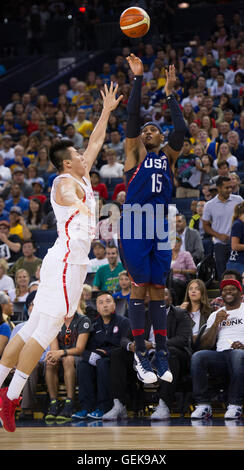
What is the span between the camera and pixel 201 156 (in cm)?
1278

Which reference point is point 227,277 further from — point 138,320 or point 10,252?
point 10,252

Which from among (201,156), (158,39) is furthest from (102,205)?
(158,39)

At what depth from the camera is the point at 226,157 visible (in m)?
12.8

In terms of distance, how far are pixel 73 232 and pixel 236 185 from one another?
5964 mm

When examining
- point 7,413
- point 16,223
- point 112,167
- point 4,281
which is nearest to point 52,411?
point 4,281

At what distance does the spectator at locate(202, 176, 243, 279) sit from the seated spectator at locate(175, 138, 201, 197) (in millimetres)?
1473

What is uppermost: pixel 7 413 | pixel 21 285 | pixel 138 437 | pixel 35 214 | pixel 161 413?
pixel 35 214

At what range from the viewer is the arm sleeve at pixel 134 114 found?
6543 millimetres

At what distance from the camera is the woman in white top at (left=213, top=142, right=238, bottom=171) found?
12656 millimetres

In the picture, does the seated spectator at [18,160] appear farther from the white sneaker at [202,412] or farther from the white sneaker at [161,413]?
the white sneaker at [202,412]

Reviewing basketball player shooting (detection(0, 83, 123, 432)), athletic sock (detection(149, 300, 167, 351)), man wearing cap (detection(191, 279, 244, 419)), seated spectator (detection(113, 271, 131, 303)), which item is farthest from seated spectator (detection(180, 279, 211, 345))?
basketball player shooting (detection(0, 83, 123, 432))

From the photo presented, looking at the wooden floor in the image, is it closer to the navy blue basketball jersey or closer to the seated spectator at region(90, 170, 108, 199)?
the navy blue basketball jersey
